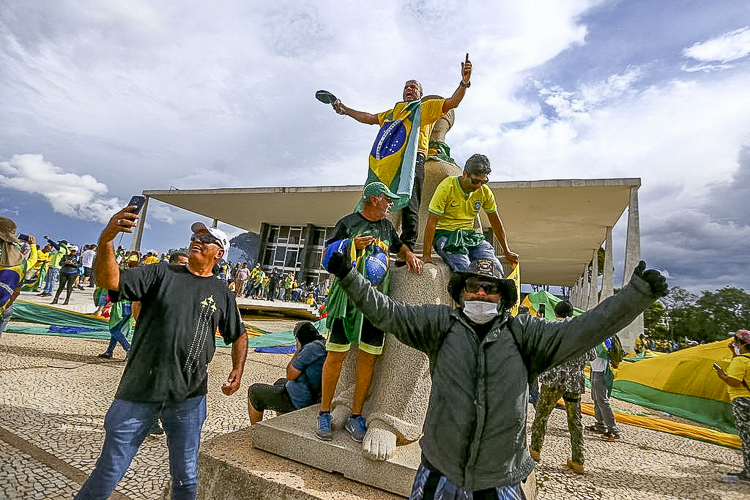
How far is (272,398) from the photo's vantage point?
3211 mm

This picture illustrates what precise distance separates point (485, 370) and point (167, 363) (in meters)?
1.64

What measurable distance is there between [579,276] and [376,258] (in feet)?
123

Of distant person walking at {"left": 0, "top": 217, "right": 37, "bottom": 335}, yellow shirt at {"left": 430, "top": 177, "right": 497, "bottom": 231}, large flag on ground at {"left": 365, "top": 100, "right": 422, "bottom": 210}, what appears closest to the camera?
yellow shirt at {"left": 430, "top": 177, "right": 497, "bottom": 231}

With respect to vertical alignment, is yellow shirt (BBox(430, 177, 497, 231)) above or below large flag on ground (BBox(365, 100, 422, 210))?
below

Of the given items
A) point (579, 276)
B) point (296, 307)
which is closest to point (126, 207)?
point (296, 307)

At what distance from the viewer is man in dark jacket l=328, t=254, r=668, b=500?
4.53ft

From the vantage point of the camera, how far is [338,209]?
864 inches

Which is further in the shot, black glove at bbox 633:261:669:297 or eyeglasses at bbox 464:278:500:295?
eyeglasses at bbox 464:278:500:295

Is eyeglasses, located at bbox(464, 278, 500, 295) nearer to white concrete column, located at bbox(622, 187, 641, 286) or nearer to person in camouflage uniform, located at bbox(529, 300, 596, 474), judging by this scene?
person in camouflage uniform, located at bbox(529, 300, 596, 474)

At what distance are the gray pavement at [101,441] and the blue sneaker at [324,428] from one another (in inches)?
55.5

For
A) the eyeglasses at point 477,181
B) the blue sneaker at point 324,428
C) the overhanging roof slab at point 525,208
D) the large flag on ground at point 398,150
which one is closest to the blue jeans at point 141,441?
the blue sneaker at point 324,428

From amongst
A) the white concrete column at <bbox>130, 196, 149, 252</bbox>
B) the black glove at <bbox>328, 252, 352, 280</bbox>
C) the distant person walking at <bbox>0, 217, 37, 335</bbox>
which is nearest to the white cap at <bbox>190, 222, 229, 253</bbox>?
the black glove at <bbox>328, 252, 352, 280</bbox>

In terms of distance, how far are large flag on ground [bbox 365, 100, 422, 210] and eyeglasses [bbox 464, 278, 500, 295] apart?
1.56 m

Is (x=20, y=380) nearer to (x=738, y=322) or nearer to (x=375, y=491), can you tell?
(x=375, y=491)
